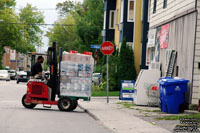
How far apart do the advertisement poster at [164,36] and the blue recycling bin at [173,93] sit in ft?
16.1

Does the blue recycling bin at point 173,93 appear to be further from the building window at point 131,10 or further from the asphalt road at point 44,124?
the building window at point 131,10

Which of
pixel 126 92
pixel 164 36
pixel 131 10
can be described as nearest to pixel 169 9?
pixel 164 36

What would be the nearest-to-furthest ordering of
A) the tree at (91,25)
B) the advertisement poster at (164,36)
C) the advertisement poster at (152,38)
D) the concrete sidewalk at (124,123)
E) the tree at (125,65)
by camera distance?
the concrete sidewalk at (124,123), the advertisement poster at (164,36), the advertisement poster at (152,38), the tree at (125,65), the tree at (91,25)

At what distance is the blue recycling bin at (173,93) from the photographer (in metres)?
17.3

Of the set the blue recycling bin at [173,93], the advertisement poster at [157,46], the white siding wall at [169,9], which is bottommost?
the blue recycling bin at [173,93]

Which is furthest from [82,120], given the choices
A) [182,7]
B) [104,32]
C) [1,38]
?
[1,38]

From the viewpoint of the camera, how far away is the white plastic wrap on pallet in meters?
18.8

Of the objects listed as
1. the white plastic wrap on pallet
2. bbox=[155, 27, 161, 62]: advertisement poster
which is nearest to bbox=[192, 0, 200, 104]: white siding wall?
the white plastic wrap on pallet

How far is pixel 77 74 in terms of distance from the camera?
18.8 m

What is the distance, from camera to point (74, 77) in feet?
61.6

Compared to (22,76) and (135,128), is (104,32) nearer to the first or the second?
(22,76)

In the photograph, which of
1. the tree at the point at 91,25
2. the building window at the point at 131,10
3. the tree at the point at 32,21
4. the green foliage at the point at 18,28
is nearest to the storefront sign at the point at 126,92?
the building window at the point at 131,10

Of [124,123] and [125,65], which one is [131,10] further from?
[124,123]

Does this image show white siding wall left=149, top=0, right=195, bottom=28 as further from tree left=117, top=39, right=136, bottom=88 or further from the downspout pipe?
tree left=117, top=39, right=136, bottom=88
